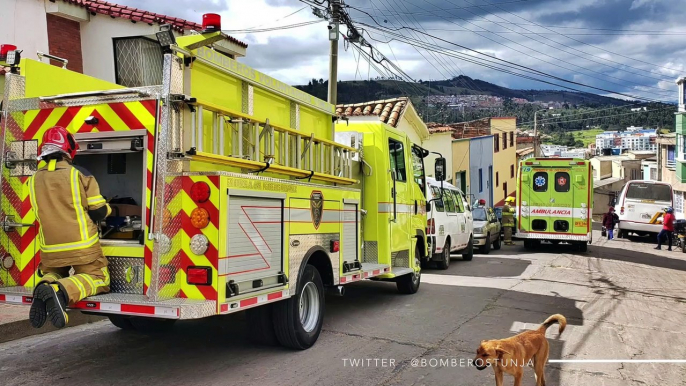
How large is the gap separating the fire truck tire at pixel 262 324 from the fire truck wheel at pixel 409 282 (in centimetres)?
418

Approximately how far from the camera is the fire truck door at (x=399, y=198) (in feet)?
28.8

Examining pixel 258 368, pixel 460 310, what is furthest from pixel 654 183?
pixel 258 368

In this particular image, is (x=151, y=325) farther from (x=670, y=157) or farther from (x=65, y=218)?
(x=670, y=157)

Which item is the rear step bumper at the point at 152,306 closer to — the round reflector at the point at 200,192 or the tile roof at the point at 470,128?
the round reflector at the point at 200,192

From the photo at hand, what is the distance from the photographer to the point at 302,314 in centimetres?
634

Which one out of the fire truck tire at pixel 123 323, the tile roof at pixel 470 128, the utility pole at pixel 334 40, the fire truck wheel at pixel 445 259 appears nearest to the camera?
the fire truck tire at pixel 123 323

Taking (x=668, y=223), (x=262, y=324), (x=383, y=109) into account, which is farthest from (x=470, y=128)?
(x=262, y=324)

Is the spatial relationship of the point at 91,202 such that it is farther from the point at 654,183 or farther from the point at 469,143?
the point at 469,143

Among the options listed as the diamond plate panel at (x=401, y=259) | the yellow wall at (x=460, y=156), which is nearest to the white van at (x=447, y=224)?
the diamond plate panel at (x=401, y=259)

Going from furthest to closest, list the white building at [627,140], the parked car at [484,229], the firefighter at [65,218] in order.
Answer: the white building at [627,140]
the parked car at [484,229]
the firefighter at [65,218]

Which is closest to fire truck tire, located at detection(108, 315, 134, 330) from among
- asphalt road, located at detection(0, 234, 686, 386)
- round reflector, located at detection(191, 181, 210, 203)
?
asphalt road, located at detection(0, 234, 686, 386)

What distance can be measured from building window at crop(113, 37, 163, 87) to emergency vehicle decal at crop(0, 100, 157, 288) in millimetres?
608

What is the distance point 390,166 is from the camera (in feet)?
28.9

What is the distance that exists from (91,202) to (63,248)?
0.43 metres
